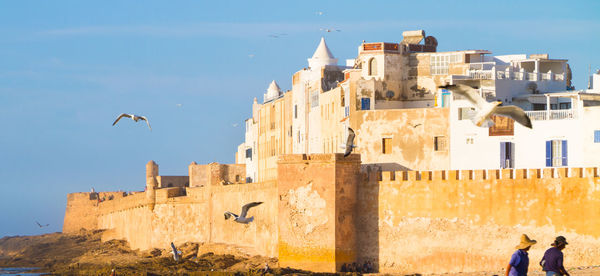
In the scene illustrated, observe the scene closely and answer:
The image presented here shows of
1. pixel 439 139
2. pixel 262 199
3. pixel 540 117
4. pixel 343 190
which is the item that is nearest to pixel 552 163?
pixel 540 117

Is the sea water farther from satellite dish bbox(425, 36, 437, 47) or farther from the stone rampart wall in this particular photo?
satellite dish bbox(425, 36, 437, 47)

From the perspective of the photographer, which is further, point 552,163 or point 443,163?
point 443,163

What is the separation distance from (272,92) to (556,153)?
98.8 feet

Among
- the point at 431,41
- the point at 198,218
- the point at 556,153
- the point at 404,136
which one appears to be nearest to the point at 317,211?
the point at 404,136

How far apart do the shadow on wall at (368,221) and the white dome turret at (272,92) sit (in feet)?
85.0

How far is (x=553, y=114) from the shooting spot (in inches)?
1551

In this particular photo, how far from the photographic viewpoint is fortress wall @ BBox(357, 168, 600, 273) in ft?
117

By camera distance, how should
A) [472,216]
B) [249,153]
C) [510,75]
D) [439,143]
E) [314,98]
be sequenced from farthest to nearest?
[249,153] → [314,98] → [510,75] → [439,143] → [472,216]

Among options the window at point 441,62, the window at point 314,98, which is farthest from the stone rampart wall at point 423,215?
the window at point 314,98

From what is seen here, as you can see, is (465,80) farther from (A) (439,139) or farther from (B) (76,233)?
(B) (76,233)

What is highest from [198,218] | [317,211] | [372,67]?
[372,67]

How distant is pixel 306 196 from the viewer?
3931 cm

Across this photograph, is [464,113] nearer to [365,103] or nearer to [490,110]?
[365,103]

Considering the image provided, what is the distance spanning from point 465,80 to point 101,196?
41.3 m
